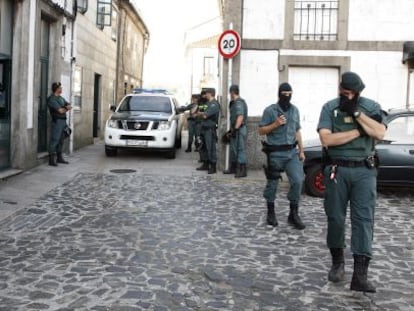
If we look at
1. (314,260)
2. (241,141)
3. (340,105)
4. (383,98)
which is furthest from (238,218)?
(383,98)

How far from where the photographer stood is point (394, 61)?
494 inches

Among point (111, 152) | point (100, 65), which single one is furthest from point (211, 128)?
point (100, 65)

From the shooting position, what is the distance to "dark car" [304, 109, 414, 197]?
9438 mm

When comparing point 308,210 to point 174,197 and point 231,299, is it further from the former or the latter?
point 231,299

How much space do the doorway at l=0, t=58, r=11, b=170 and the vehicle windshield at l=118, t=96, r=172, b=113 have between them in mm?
4788

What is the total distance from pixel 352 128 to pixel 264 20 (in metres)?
8.06

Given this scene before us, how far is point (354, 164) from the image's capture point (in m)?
5.00

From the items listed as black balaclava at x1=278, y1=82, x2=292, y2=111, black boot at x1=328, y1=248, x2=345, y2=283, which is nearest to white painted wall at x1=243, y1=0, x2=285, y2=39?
black balaclava at x1=278, y1=82, x2=292, y2=111

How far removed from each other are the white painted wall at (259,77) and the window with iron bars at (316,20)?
2.77 ft

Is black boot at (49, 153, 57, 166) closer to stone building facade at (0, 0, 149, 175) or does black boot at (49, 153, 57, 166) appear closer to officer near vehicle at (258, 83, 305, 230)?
stone building facade at (0, 0, 149, 175)

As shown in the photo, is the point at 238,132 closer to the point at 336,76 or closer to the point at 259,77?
the point at 259,77

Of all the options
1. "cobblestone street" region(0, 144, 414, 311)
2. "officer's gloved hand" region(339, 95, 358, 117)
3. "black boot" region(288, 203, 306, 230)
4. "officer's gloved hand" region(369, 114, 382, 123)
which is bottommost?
"cobblestone street" region(0, 144, 414, 311)

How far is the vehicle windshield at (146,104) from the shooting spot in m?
15.5

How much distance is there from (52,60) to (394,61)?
7.82 m
